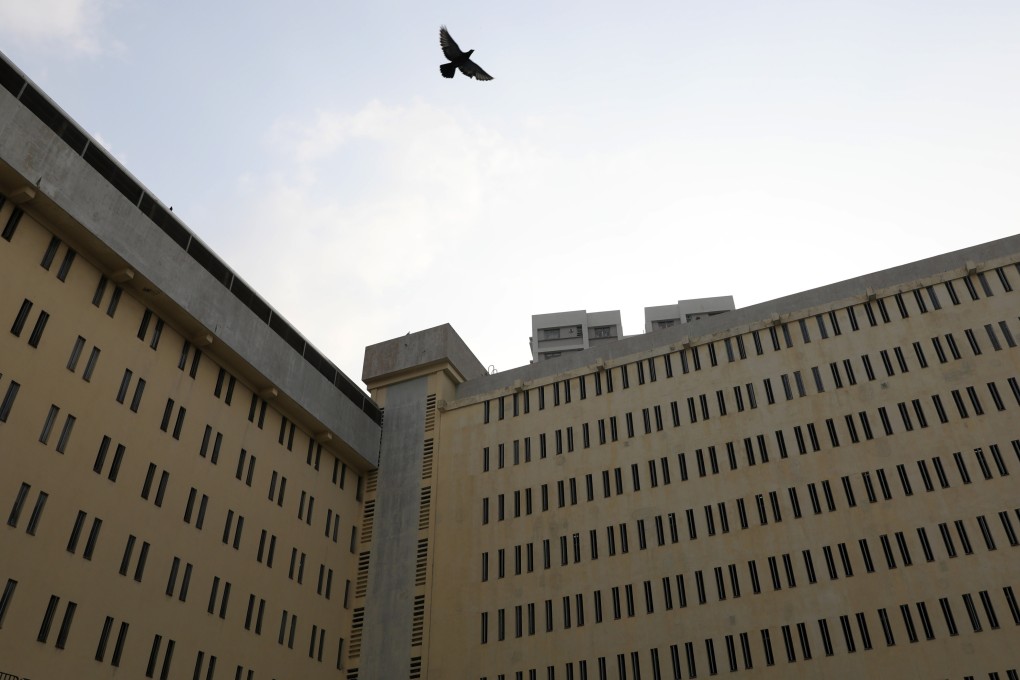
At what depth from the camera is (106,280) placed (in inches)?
1421

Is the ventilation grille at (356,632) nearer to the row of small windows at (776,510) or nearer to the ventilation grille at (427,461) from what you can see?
the row of small windows at (776,510)

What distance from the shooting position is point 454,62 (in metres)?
24.5

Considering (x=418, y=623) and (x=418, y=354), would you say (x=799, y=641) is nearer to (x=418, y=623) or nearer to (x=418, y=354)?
(x=418, y=623)

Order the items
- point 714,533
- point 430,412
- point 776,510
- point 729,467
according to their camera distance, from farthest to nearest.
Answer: point 430,412
point 729,467
point 714,533
point 776,510

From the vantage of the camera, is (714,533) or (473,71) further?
(714,533)

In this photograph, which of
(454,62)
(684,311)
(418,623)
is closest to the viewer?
(454,62)

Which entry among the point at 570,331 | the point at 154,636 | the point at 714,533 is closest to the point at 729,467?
the point at 714,533

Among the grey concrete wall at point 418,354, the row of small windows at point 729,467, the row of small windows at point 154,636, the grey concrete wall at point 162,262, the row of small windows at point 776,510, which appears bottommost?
the row of small windows at point 154,636

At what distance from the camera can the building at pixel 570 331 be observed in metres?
105

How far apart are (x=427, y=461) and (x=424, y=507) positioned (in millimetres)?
2796

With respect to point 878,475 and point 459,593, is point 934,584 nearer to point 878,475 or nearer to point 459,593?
point 878,475

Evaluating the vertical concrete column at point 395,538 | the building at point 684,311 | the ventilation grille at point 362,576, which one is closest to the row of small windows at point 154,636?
the vertical concrete column at point 395,538

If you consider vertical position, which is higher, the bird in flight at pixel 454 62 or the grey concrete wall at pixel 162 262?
the grey concrete wall at pixel 162 262

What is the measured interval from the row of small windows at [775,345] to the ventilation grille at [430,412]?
3.21m
